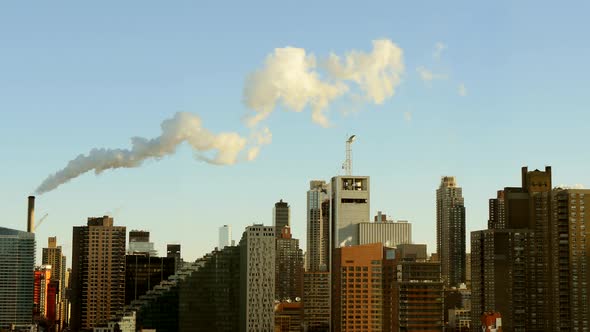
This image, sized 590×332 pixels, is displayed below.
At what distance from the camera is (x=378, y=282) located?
19775 centimetres

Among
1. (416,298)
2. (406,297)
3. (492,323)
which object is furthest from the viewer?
(492,323)

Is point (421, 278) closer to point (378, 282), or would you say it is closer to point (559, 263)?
point (378, 282)

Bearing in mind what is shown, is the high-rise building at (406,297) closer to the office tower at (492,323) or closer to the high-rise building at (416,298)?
the high-rise building at (416,298)

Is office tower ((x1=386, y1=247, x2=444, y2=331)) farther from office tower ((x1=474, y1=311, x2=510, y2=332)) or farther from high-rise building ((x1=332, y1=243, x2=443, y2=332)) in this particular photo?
office tower ((x1=474, y1=311, x2=510, y2=332))

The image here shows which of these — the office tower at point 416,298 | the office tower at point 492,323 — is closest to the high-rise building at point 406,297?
the office tower at point 416,298

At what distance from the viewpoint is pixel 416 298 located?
171875mm

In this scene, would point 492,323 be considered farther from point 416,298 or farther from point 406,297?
point 406,297

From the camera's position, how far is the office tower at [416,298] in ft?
557

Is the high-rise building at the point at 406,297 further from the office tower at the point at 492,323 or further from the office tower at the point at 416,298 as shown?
the office tower at the point at 492,323

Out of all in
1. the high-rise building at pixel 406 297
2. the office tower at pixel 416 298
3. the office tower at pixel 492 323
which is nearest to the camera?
the office tower at pixel 416 298

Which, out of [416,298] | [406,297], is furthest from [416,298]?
[406,297]

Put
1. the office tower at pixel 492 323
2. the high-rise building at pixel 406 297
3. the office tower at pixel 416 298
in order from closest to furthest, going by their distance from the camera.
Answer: the office tower at pixel 416 298
the high-rise building at pixel 406 297
the office tower at pixel 492 323

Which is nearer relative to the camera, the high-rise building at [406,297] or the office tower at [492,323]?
the high-rise building at [406,297]

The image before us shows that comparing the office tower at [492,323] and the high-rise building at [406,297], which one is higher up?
the high-rise building at [406,297]
